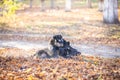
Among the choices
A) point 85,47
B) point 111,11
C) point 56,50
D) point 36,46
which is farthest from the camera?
point 111,11

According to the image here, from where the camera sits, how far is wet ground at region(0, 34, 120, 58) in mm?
14625

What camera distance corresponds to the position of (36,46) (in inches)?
650

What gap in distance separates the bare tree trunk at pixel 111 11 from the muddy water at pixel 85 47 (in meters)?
9.15

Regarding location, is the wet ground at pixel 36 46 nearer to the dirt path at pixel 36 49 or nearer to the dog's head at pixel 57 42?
the dirt path at pixel 36 49

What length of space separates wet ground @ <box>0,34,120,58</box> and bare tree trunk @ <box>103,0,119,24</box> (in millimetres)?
7186

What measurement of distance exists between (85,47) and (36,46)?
110 inches

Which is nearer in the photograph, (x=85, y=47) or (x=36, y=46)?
(x=85, y=47)

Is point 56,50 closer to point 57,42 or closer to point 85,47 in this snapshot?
point 57,42

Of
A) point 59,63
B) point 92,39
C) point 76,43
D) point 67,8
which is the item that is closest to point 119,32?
point 92,39

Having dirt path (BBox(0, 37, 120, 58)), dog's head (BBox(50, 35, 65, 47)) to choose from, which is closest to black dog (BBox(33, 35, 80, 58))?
dog's head (BBox(50, 35, 65, 47))

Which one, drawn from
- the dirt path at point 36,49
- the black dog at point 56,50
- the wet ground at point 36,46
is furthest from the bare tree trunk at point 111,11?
the black dog at point 56,50

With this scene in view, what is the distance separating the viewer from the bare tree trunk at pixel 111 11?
82.1ft

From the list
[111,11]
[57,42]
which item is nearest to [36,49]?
[57,42]

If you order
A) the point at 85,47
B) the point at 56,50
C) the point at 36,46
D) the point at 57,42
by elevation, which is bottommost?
the point at 85,47
